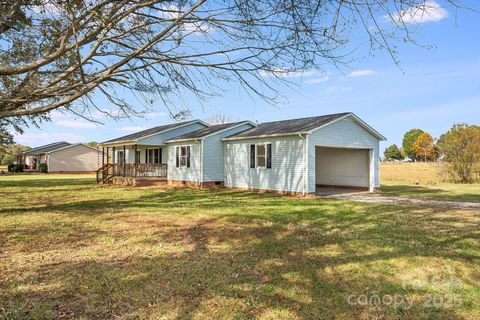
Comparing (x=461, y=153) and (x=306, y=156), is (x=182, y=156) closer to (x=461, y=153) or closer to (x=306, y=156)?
(x=306, y=156)

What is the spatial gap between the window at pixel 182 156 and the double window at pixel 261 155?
501 centimetres

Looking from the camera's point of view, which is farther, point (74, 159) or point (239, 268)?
point (74, 159)

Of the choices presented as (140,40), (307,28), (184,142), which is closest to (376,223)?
(307,28)

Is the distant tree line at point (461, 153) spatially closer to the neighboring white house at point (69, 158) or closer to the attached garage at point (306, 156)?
the attached garage at point (306, 156)

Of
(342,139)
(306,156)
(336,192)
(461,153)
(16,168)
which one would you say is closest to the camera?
(306,156)

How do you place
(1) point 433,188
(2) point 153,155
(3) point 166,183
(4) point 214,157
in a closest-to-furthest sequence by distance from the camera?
(1) point 433,188 → (4) point 214,157 → (3) point 166,183 → (2) point 153,155

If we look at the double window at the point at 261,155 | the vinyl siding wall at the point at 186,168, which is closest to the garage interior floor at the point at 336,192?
the double window at the point at 261,155

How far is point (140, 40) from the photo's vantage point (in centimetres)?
868

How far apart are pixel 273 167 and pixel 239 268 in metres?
12.3

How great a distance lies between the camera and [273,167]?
17.3 meters

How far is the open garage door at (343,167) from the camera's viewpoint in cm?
1928

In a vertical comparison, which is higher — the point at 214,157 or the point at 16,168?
the point at 214,157

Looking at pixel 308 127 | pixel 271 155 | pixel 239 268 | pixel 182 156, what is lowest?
pixel 239 268

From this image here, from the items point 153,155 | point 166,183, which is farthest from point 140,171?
point 153,155
